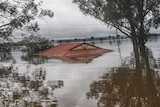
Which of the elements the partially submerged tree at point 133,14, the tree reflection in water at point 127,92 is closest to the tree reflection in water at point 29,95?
the tree reflection in water at point 127,92

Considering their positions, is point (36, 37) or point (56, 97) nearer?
point (56, 97)

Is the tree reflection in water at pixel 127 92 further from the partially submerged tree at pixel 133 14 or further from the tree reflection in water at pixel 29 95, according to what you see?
the partially submerged tree at pixel 133 14

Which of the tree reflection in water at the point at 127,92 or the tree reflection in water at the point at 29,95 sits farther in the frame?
the tree reflection in water at the point at 29,95

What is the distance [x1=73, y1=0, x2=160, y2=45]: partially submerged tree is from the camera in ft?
118

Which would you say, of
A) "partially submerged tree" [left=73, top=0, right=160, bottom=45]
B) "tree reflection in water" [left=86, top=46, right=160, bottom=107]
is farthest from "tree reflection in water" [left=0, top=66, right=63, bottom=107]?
"partially submerged tree" [left=73, top=0, right=160, bottom=45]

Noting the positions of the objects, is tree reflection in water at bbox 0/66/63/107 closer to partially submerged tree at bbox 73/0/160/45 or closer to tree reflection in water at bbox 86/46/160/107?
tree reflection in water at bbox 86/46/160/107

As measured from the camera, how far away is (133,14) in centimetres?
3678

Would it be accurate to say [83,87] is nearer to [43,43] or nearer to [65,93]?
[65,93]

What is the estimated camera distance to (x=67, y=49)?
49906 millimetres

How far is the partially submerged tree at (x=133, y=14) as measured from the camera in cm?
3600

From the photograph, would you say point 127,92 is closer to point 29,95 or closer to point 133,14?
point 29,95

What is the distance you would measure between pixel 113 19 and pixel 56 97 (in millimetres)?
25725

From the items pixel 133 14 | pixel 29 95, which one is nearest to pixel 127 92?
pixel 29 95

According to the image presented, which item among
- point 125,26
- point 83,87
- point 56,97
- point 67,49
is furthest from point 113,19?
point 56,97
